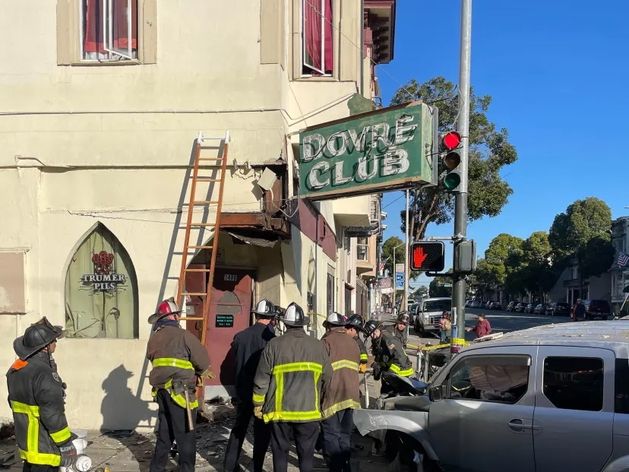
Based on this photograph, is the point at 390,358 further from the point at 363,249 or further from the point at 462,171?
the point at 363,249

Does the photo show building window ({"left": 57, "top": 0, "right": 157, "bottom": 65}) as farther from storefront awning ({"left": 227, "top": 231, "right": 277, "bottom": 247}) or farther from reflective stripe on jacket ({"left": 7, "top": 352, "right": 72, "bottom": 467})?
reflective stripe on jacket ({"left": 7, "top": 352, "right": 72, "bottom": 467})

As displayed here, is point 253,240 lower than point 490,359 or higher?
higher

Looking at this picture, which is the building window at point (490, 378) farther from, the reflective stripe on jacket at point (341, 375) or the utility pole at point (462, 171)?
the utility pole at point (462, 171)

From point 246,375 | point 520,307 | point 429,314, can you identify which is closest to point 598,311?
point 429,314

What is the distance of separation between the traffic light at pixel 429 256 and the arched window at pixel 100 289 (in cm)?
394

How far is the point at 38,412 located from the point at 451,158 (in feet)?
18.6

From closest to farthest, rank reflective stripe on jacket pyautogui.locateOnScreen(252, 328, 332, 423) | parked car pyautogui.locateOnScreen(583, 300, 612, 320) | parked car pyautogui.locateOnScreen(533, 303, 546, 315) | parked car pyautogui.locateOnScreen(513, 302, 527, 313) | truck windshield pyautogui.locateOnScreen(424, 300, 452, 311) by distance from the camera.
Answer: reflective stripe on jacket pyautogui.locateOnScreen(252, 328, 332, 423) < truck windshield pyautogui.locateOnScreen(424, 300, 452, 311) < parked car pyautogui.locateOnScreen(583, 300, 612, 320) < parked car pyautogui.locateOnScreen(533, 303, 546, 315) < parked car pyautogui.locateOnScreen(513, 302, 527, 313)

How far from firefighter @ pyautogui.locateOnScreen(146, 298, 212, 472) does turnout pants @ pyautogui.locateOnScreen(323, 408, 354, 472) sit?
129cm

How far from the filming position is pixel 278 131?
8.34m

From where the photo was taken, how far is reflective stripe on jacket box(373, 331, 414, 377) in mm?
7926

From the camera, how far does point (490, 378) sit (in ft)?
17.4

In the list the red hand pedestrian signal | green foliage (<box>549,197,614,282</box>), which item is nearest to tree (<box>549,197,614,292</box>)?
green foliage (<box>549,197,614,282</box>)

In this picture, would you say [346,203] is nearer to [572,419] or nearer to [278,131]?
[278,131]

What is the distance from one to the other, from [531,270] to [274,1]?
74.3 m
